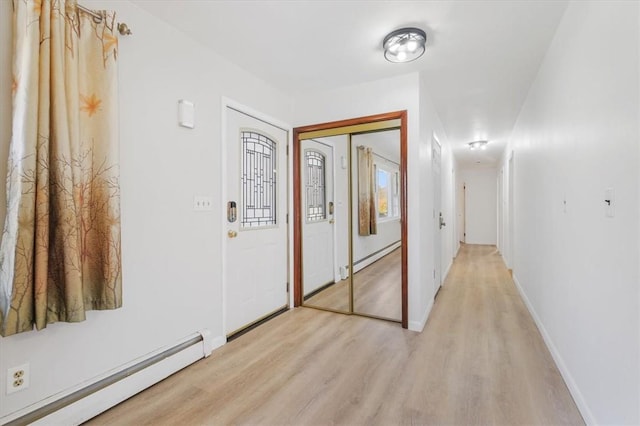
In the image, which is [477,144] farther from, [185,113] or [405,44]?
[185,113]

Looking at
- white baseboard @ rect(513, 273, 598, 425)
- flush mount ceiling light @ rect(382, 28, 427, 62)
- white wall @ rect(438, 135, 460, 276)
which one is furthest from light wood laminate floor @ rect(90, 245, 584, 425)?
flush mount ceiling light @ rect(382, 28, 427, 62)

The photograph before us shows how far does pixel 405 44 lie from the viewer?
215 centimetres

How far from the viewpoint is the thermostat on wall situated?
2102 millimetres

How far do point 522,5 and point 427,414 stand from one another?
2.46 metres

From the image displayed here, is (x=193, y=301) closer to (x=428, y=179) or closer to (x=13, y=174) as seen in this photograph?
(x=13, y=174)

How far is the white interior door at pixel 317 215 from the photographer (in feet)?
11.2

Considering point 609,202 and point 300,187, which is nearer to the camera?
point 609,202

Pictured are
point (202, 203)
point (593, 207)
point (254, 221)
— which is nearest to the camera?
point (593, 207)

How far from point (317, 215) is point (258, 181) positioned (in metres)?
0.90

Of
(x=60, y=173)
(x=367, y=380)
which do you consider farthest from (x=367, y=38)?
(x=367, y=380)

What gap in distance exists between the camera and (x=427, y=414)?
63.8 inches

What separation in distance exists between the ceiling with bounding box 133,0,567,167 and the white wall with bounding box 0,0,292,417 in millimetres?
268

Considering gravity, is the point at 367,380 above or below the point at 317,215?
below

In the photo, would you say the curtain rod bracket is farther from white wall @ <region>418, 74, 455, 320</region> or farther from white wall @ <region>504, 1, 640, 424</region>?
white wall @ <region>504, 1, 640, 424</region>
